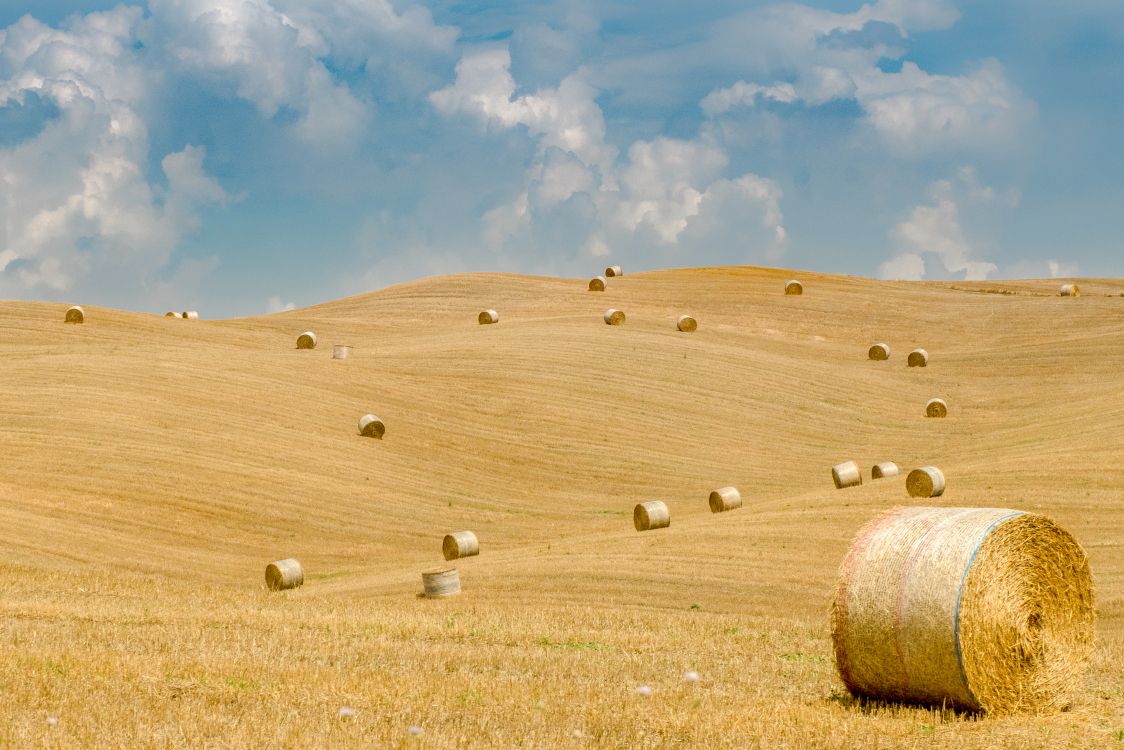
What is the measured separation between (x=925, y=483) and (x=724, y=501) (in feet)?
22.0

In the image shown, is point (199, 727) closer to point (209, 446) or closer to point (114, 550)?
point (114, 550)

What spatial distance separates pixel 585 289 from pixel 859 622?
64.4m

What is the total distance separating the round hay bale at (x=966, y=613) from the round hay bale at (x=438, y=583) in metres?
11.5

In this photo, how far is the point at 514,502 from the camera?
3609cm

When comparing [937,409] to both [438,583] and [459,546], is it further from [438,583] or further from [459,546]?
[438,583]

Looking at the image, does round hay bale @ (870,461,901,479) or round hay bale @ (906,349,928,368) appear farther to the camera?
round hay bale @ (906,349,928,368)

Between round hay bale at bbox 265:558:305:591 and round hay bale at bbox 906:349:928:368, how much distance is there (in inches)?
1443

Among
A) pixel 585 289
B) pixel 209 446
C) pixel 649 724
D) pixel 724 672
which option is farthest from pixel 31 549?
pixel 585 289

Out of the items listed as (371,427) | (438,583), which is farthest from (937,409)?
(438,583)

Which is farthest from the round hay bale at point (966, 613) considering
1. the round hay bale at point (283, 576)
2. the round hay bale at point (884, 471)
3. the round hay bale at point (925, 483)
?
the round hay bale at point (884, 471)

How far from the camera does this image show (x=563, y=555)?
25.4 meters

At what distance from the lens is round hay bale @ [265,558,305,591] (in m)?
25.2

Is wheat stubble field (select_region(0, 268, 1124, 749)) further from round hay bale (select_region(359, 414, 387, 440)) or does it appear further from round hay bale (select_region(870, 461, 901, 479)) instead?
round hay bale (select_region(870, 461, 901, 479))

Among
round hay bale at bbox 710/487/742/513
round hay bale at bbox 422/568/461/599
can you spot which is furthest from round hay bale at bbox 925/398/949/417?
round hay bale at bbox 422/568/461/599
